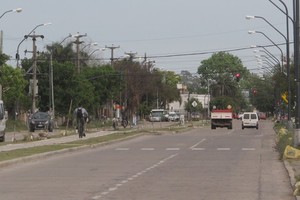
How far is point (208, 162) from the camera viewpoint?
79.6 ft

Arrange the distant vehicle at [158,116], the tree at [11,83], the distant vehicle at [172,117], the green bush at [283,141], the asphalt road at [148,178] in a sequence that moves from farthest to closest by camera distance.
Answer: the distant vehicle at [172,117], the distant vehicle at [158,116], the tree at [11,83], the green bush at [283,141], the asphalt road at [148,178]

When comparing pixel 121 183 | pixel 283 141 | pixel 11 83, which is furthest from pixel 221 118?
pixel 121 183

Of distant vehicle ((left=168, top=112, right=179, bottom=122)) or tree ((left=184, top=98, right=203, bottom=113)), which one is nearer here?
tree ((left=184, top=98, right=203, bottom=113))

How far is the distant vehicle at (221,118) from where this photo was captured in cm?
7275

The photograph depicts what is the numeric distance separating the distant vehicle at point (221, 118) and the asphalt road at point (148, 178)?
45.7m

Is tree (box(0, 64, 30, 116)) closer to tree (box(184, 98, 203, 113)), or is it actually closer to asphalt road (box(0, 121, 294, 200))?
asphalt road (box(0, 121, 294, 200))

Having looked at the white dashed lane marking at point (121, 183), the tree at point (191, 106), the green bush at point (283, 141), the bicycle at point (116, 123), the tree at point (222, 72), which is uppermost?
the tree at point (222, 72)

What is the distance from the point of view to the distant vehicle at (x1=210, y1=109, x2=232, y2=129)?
239 feet

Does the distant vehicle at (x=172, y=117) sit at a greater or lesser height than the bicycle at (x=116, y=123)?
greater

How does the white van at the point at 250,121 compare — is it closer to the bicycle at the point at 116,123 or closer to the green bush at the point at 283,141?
the bicycle at the point at 116,123

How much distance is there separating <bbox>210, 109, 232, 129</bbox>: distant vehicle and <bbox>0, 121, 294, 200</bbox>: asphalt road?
45.7 m

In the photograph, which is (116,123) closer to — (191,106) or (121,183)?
(121,183)

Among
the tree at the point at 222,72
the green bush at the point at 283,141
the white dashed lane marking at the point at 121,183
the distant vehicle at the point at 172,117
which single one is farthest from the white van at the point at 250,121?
the tree at the point at 222,72

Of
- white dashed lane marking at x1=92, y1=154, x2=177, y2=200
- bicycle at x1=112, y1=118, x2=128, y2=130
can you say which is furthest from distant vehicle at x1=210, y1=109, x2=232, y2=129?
white dashed lane marking at x1=92, y1=154, x2=177, y2=200
